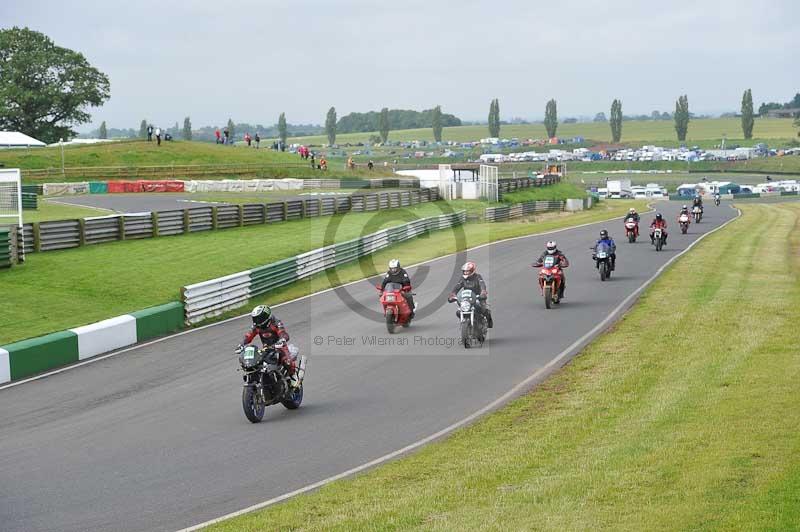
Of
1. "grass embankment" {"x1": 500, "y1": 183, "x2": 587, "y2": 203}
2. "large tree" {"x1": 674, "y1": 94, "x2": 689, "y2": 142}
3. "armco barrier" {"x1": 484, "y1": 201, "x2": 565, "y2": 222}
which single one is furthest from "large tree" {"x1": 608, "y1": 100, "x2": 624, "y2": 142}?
"armco barrier" {"x1": 484, "y1": 201, "x2": 565, "y2": 222}

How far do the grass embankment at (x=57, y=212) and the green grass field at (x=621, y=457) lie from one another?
32104 millimetres

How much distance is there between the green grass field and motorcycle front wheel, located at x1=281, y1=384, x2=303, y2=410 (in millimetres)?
3029

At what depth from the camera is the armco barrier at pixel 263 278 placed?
969 inches

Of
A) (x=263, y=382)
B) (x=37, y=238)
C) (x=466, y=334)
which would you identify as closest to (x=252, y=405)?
(x=263, y=382)

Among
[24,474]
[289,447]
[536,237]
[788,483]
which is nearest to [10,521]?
[24,474]

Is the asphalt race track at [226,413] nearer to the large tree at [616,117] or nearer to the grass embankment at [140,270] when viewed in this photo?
the grass embankment at [140,270]

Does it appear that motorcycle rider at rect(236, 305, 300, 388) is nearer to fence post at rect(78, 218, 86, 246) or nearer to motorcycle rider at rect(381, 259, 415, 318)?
motorcycle rider at rect(381, 259, 415, 318)

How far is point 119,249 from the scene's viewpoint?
3303 centimetres

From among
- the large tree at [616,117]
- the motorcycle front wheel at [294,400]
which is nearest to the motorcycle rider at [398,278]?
the motorcycle front wheel at [294,400]

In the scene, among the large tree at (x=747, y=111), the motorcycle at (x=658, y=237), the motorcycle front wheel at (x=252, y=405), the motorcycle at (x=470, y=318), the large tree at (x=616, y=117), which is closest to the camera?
the motorcycle front wheel at (x=252, y=405)

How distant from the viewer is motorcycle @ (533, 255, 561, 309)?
83.1ft

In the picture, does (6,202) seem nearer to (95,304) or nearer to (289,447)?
(95,304)

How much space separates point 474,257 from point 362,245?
14.5 ft

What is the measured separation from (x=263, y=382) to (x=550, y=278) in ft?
39.3
